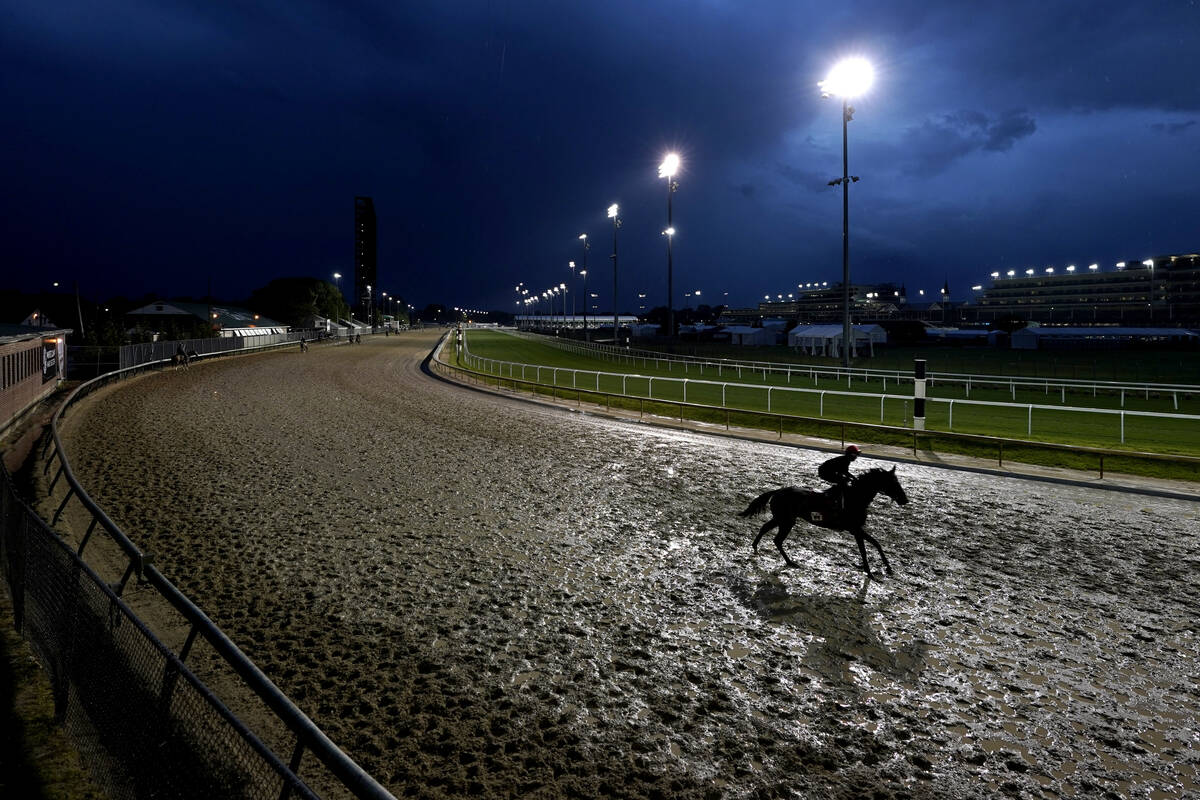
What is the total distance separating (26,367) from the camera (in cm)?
1725

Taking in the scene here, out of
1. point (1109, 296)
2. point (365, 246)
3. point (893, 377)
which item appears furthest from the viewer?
point (365, 246)

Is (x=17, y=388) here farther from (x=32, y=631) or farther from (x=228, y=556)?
(x=32, y=631)


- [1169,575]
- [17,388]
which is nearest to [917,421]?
[1169,575]

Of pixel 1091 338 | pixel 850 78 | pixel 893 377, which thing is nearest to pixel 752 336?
pixel 1091 338

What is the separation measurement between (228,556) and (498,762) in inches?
178

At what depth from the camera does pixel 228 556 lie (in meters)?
7.13

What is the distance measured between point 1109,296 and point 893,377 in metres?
108

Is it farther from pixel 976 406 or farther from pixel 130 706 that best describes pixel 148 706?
pixel 976 406

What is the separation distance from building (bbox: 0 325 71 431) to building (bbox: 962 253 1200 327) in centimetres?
10714

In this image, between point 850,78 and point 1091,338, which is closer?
point 850,78

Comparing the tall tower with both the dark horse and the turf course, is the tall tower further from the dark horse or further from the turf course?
the dark horse

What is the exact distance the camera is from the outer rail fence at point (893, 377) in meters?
23.9

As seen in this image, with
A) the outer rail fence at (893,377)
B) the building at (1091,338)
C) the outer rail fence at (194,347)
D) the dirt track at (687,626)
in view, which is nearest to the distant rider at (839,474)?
the dirt track at (687,626)

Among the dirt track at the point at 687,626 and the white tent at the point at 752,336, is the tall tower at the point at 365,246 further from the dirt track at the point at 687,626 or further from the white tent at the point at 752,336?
the dirt track at the point at 687,626
